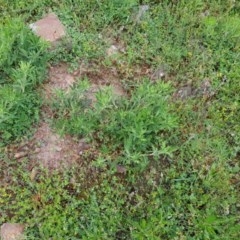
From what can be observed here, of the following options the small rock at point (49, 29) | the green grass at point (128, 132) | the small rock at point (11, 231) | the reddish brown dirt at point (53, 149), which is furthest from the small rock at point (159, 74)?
the small rock at point (11, 231)

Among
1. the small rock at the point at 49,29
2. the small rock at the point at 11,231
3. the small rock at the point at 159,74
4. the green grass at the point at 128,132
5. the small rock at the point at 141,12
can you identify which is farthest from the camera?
the small rock at the point at 141,12

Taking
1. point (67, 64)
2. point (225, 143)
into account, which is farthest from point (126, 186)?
point (67, 64)

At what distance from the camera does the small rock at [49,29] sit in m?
4.67

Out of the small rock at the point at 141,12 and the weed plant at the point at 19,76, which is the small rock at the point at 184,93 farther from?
the weed plant at the point at 19,76

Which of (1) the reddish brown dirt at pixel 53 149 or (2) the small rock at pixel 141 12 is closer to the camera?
(1) the reddish brown dirt at pixel 53 149

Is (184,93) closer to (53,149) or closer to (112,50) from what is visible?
(112,50)

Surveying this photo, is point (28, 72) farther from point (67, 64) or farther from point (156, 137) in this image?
point (156, 137)

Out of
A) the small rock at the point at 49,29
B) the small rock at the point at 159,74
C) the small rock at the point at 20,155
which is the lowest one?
the small rock at the point at 20,155

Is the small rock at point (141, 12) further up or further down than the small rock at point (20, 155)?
further up

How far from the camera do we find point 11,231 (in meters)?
3.69

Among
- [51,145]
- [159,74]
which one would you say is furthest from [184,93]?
[51,145]

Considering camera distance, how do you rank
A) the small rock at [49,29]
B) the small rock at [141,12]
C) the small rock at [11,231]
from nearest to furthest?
the small rock at [11,231]
the small rock at [49,29]
the small rock at [141,12]

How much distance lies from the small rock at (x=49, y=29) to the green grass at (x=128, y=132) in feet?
0.35

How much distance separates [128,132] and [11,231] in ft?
4.48
